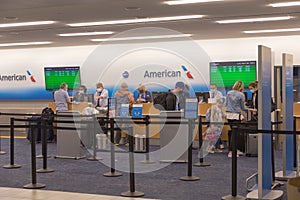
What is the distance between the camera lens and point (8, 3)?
8.34m

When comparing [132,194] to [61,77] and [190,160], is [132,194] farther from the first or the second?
[61,77]

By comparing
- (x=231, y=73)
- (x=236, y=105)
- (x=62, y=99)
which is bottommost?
(x=236, y=105)

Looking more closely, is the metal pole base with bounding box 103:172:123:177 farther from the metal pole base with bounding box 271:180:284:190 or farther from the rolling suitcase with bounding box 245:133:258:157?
the rolling suitcase with bounding box 245:133:258:157

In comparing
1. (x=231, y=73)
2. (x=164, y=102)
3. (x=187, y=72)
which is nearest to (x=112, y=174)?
(x=164, y=102)

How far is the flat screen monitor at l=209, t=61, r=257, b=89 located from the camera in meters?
14.1

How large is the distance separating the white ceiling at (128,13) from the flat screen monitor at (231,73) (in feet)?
5.81

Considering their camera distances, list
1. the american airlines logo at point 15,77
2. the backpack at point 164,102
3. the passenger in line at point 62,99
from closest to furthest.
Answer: the backpack at point 164,102
the passenger in line at point 62,99
the american airlines logo at point 15,77

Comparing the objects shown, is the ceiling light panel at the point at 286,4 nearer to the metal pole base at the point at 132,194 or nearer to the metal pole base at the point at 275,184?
the metal pole base at the point at 275,184

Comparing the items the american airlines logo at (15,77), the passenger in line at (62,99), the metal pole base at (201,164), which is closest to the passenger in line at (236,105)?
the metal pole base at (201,164)

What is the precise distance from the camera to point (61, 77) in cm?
1672

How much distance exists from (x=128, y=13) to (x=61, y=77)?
775cm

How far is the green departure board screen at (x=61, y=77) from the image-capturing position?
16.6 meters

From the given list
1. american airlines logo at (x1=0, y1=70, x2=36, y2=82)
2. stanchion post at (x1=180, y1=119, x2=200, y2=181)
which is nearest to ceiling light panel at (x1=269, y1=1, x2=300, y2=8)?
stanchion post at (x1=180, y1=119, x2=200, y2=181)

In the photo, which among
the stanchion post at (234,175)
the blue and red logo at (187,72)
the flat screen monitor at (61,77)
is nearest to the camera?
the stanchion post at (234,175)
